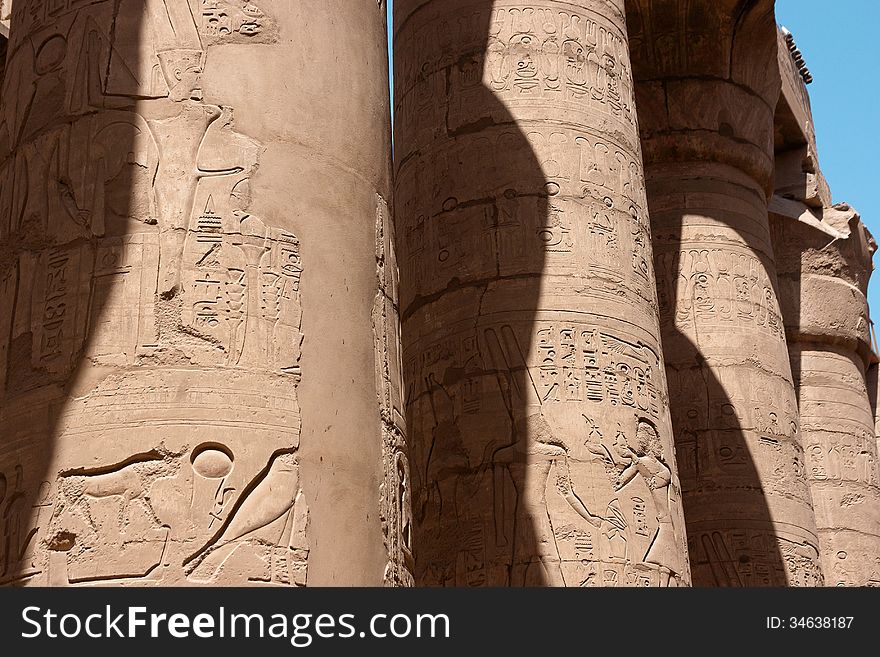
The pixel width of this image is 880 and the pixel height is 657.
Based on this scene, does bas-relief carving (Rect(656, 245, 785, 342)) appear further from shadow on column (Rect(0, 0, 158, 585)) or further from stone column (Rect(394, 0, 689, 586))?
shadow on column (Rect(0, 0, 158, 585))

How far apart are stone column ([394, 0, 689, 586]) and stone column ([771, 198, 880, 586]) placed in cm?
630

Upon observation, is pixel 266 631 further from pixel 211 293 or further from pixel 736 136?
pixel 736 136

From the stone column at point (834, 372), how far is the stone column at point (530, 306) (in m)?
6.30

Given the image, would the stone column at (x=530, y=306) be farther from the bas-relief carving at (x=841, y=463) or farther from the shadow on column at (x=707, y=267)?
the bas-relief carving at (x=841, y=463)

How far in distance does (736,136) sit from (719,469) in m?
3.45

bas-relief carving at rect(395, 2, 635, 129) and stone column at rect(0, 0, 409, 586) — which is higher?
bas-relief carving at rect(395, 2, 635, 129)

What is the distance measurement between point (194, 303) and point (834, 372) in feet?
37.7

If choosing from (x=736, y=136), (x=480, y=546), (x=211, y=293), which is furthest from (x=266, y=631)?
(x=736, y=136)

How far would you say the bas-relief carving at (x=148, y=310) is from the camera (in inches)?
151

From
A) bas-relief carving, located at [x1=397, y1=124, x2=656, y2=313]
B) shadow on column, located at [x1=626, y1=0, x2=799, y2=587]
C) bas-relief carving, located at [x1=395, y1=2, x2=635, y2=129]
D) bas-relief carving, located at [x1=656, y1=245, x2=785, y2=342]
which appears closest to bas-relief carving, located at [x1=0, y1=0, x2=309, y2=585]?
bas-relief carving, located at [x1=397, y1=124, x2=656, y2=313]

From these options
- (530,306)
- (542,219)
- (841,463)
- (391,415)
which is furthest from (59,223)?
(841,463)

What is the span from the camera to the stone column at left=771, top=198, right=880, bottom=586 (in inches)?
529

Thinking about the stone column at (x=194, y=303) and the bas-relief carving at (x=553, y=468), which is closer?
the stone column at (x=194, y=303)

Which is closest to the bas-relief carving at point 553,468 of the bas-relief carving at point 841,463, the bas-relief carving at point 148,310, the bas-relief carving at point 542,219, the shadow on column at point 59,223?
the bas-relief carving at point 542,219
